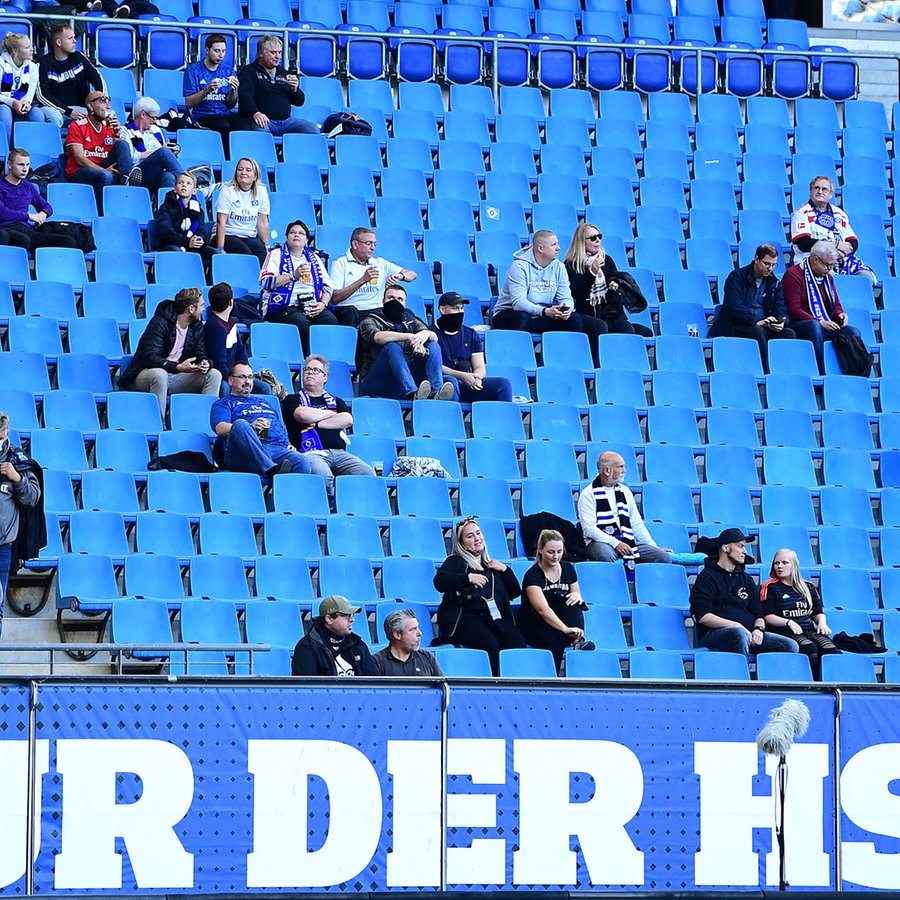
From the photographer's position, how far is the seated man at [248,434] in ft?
40.0

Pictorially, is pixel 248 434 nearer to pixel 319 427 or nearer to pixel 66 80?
pixel 319 427

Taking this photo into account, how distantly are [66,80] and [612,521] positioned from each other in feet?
20.3

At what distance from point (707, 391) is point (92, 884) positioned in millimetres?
7322

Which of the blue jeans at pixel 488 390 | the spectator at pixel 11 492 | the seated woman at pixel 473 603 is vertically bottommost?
the seated woman at pixel 473 603

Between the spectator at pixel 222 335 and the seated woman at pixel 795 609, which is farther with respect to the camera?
the spectator at pixel 222 335

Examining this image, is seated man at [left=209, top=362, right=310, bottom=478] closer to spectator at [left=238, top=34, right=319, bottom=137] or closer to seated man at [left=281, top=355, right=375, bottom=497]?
seated man at [left=281, top=355, right=375, bottom=497]

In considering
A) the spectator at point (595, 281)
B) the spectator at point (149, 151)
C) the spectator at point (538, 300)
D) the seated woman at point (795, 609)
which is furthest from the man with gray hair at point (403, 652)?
the spectator at point (149, 151)

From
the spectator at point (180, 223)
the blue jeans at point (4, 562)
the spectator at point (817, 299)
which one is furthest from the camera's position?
the spectator at point (817, 299)

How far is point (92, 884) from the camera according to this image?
8.50m

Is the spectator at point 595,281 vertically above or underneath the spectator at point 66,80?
underneath

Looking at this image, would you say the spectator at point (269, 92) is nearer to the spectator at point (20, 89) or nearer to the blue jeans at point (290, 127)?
the blue jeans at point (290, 127)

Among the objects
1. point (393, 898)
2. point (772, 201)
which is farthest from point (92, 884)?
point (772, 201)

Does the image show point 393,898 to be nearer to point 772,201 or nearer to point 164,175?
point 164,175

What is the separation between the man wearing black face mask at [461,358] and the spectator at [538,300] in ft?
2.40
